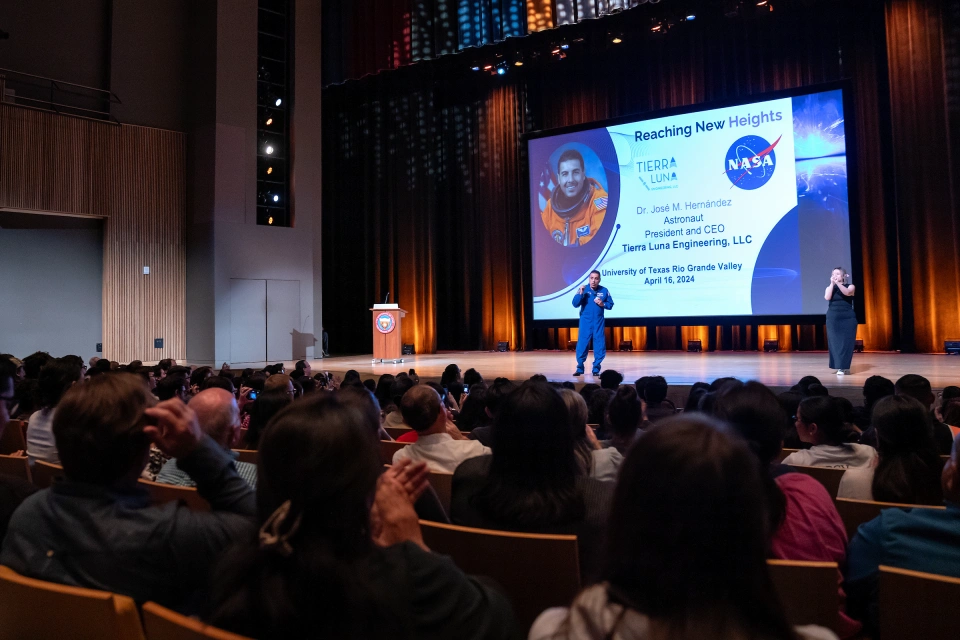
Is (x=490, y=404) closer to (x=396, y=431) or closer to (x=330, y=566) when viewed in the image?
(x=396, y=431)

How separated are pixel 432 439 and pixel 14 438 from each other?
7.72ft

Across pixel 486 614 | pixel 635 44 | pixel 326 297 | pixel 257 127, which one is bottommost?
pixel 486 614

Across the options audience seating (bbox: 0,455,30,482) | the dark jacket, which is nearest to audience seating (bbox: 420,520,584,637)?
the dark jacket

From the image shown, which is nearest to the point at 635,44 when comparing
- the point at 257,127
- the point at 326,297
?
the point at 257,127

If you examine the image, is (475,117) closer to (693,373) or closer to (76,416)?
(693,373)

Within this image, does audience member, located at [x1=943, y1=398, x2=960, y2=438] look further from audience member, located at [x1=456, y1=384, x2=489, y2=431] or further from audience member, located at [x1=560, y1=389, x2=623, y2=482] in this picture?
audience member, located at [x1=456, y1=384, x2=489, y2=431]

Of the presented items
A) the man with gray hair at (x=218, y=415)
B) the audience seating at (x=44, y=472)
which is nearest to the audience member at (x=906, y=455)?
the man with gray hair at (x=218, y=415)

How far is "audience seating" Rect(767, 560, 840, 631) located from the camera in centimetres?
136

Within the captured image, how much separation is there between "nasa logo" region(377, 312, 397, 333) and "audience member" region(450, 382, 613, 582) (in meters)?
9.25

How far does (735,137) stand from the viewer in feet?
32.8

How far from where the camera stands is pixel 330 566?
959 millimetres

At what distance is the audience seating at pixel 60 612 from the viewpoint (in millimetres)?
1160

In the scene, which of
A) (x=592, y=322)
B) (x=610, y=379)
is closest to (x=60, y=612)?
(x=610, y=379)

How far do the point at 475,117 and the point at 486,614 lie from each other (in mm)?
13300
